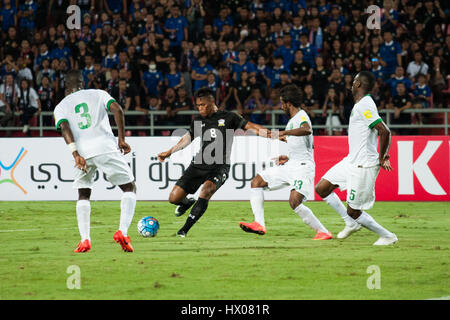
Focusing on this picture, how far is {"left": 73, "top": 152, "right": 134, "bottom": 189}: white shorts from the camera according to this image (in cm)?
941

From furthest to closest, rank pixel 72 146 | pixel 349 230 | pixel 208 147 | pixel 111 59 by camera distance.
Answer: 1. pixel 111 59
2. pixel 208 147
3. pixel 349 230
4. pixel 72 146

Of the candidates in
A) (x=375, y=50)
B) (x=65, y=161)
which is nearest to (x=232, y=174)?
(x=65, y=161)

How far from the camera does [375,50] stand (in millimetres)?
19391

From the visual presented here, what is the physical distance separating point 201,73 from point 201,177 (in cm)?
875

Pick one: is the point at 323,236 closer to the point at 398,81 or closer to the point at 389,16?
the point at 398,81

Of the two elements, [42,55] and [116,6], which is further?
[116,6]

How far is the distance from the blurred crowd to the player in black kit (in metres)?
7.01

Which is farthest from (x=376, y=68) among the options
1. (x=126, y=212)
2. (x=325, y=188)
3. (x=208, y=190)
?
(x=126, y=212)

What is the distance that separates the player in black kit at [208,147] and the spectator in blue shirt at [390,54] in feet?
30.5

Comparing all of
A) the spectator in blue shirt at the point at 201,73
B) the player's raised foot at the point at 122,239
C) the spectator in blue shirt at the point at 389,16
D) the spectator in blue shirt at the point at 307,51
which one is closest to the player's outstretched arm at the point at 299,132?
the player's raised foot at the point at 122,239

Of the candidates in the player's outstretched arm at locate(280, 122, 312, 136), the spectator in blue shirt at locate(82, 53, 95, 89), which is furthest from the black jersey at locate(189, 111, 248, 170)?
the spectator in blue shirt at locate(82, 53, 95, 89)

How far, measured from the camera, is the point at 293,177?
10867mm

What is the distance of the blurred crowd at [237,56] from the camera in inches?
735

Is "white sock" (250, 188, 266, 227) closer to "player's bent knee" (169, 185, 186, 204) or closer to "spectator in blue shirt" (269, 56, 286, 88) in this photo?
"player's bent knee" (169, 185, 186, 204)
